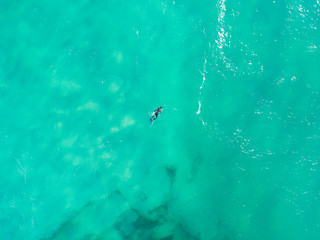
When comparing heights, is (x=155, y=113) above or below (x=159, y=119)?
above

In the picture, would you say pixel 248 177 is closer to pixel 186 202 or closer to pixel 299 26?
pixel 186 202

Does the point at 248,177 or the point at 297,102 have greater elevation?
the point at 297,102

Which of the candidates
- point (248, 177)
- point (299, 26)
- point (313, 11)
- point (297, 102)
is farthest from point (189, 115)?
point (313, 11)

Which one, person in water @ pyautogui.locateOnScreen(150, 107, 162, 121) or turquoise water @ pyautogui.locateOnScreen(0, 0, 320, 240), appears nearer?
turquoise water @ pyautogui.locateOnScreen(0, 0, 320, 240)

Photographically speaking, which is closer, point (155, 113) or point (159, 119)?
point (155, 113)

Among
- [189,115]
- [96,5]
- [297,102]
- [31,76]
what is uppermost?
[96,5]

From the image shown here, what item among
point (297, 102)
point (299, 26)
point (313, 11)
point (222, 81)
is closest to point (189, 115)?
point (222, 81)

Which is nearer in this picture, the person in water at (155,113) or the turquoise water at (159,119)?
the turquoise water at (159,119)
